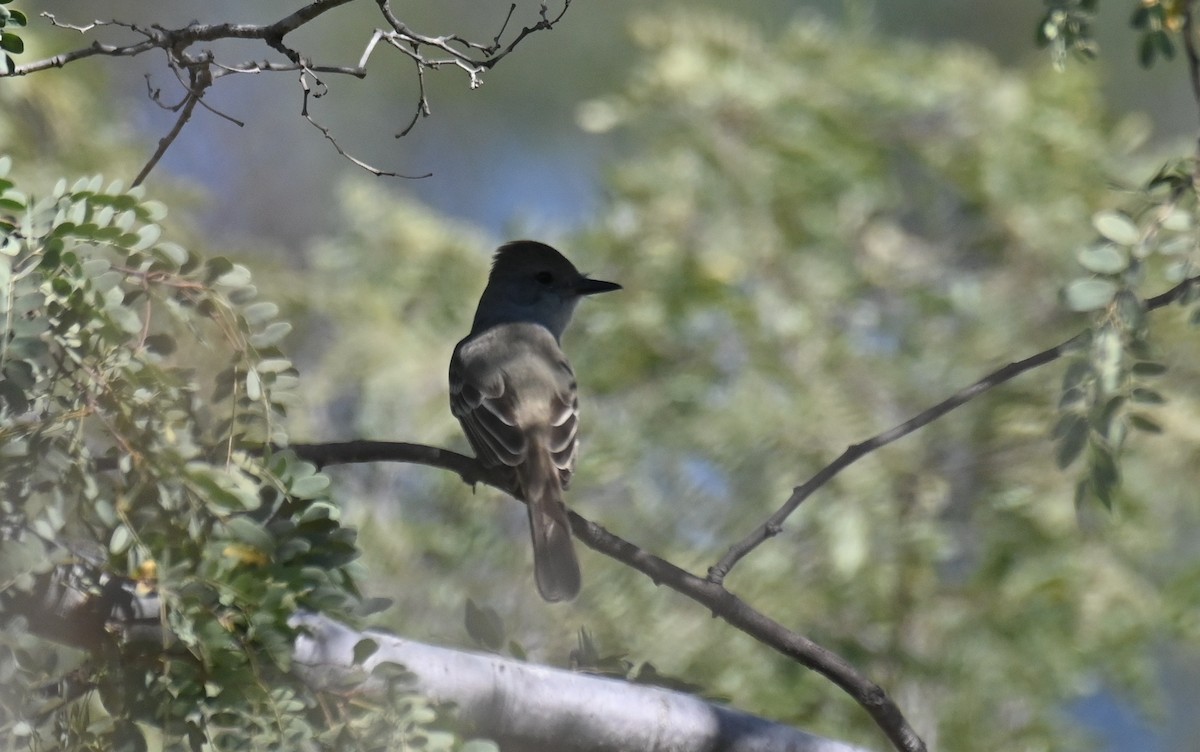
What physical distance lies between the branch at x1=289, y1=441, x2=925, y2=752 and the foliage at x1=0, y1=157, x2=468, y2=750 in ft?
1.94

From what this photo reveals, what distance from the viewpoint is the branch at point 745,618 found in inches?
115

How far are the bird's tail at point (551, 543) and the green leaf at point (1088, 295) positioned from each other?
1907 mm

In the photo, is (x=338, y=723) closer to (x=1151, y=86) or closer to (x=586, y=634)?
(x=586, y=634)

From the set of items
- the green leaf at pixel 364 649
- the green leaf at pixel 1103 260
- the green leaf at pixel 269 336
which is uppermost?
the green leaf at pixel 1103 260

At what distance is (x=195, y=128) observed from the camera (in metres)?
11.8

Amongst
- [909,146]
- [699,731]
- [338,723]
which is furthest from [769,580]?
[338,723]

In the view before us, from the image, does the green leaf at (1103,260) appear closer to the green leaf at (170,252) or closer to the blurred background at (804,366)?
the green leaf at (170,252)

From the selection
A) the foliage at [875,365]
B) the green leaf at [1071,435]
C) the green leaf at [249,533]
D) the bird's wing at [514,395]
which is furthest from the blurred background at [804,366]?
the green leaf at [249,533]

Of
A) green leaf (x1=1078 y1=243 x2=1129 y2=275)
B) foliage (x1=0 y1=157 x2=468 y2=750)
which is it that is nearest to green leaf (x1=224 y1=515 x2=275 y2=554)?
foliage (x1=0 y1=157 x2=468 y2=750)

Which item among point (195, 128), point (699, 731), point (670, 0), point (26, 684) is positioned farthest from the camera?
point (195, 128)

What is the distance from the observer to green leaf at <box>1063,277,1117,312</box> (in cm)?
258

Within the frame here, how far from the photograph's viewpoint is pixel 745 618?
9.69 ft

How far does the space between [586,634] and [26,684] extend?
1.43 metres

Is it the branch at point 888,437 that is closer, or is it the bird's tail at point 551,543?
the branch at point 888,437
